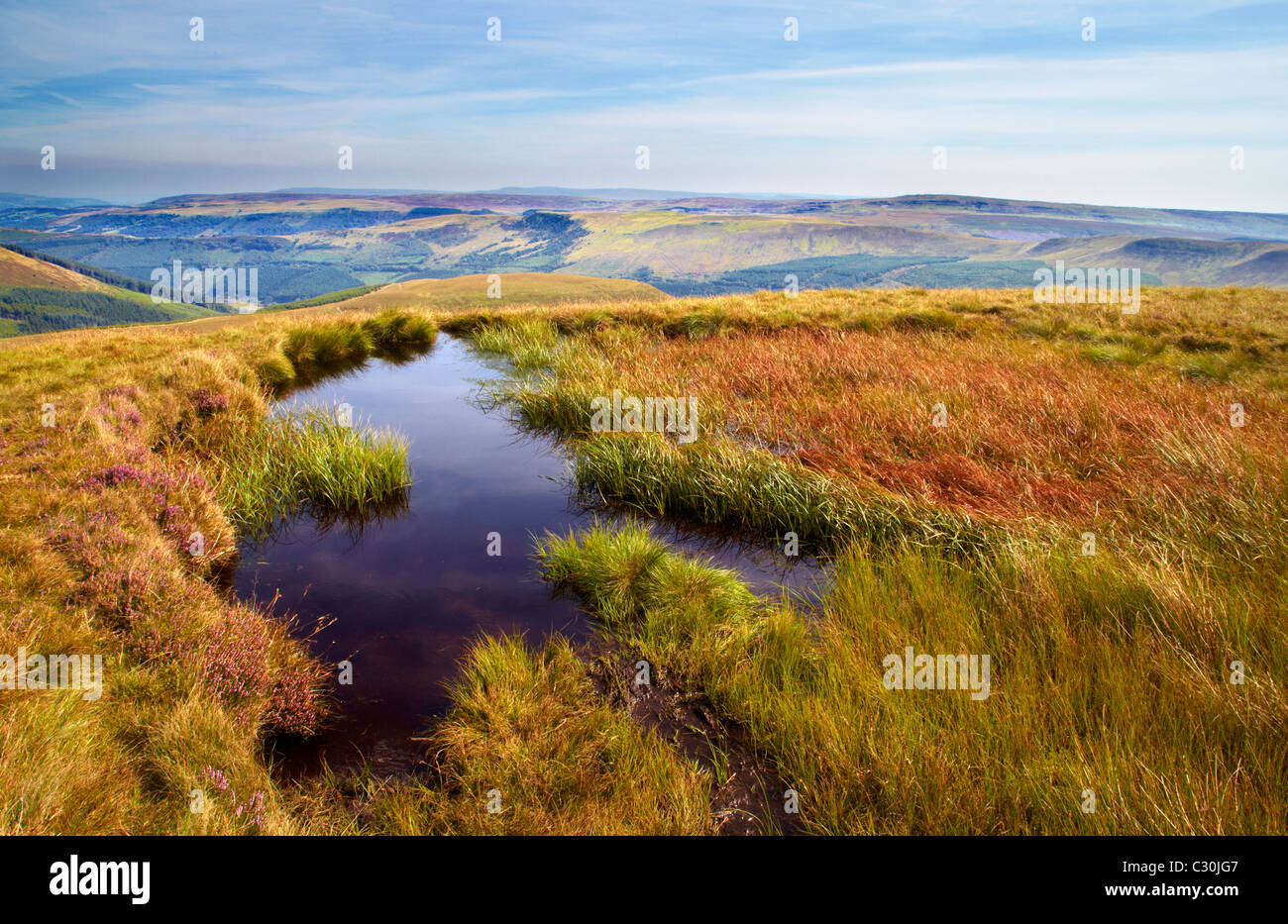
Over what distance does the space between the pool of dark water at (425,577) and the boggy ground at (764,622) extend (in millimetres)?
271

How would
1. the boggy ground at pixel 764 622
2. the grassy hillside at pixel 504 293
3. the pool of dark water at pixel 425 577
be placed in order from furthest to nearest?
1. the grassy hillside at pixel 504 293
2. the pool of dark water at pixel 425 577
3. the boggy ground at pixel 764 622

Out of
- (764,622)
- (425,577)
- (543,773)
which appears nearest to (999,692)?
(764,622)

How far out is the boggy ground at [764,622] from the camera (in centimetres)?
299

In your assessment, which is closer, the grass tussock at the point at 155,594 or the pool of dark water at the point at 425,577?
the grass tussock at the point at 155,594

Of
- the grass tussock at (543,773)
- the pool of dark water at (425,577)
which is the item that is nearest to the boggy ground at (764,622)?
the grass tussock at (543,773)

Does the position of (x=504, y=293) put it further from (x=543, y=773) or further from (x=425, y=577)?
(x=543, y=773)

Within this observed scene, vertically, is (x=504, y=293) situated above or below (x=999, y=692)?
above

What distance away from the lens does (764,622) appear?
15.8 feet

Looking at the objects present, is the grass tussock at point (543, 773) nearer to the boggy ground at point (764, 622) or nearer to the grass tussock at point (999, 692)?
the boggy ground at point (764, 622)

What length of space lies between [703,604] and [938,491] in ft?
Result: 11.1

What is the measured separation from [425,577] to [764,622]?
3.26 meters

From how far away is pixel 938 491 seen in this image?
6848mm

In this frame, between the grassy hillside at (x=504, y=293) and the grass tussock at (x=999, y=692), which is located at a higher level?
the grassy hillside at (x=504, y=293)

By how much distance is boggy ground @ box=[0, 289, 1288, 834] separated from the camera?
2.99 metres
